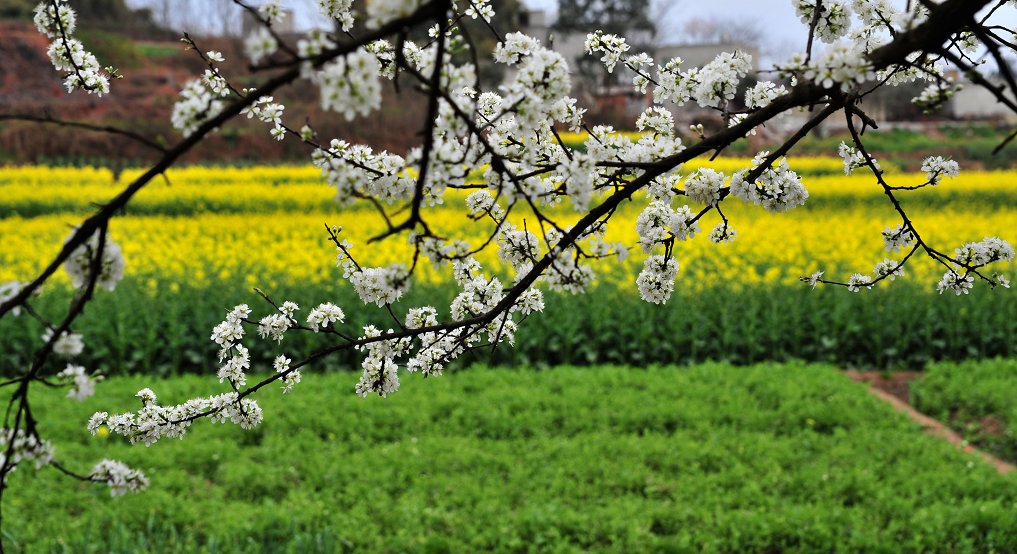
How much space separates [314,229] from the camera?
459 inches

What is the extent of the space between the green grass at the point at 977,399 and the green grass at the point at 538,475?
519 mm

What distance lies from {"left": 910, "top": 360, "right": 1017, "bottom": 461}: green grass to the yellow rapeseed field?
64.5 inches

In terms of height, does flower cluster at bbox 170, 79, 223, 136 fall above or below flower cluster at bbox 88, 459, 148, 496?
above

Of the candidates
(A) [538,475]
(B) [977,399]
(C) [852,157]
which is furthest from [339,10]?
(B) [977,399]

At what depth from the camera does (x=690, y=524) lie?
14.1 feet

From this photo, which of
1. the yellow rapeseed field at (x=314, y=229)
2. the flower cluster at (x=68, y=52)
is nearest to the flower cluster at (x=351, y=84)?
the flower cluster at (x=68, y=52)

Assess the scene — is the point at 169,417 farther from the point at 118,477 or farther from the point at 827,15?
the point at 827,15

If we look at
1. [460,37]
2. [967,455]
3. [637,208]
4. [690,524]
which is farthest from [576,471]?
[637,208]

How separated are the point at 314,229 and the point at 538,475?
7.50 meters

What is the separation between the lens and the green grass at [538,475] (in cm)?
418

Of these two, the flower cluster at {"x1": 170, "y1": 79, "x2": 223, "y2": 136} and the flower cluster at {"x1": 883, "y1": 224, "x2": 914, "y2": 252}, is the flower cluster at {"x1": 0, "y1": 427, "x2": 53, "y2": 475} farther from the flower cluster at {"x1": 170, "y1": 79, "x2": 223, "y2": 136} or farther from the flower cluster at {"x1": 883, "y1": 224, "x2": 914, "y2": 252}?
the flower cluster at {"x1": 883, "y1": 224, "x2": 914, "y2": 252}

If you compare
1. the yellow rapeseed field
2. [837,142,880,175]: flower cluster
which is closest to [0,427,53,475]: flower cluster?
[837,142,880,175]: flower cluster

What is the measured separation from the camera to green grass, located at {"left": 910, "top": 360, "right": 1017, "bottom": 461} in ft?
18.7

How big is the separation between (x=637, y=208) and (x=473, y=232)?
287 cm
